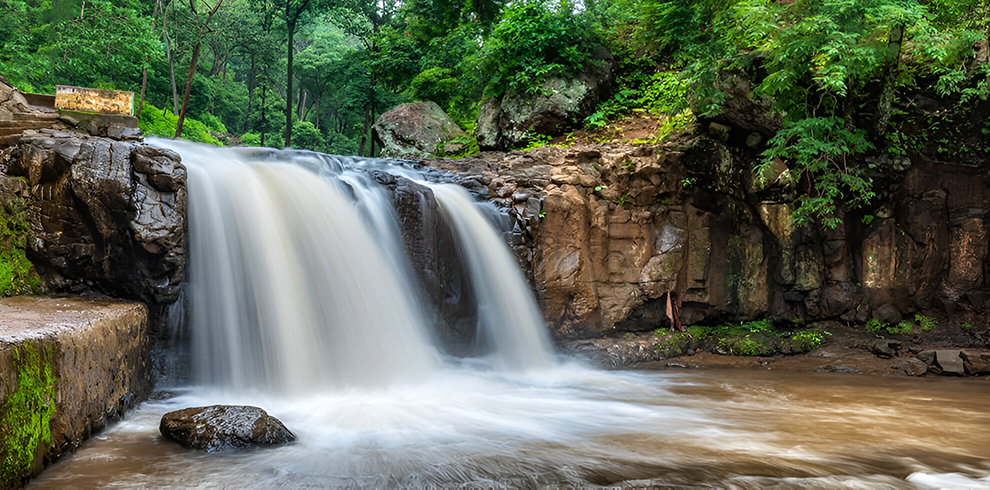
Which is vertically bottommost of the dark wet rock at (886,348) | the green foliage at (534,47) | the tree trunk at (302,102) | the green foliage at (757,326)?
the dark wet rock at (886,348)

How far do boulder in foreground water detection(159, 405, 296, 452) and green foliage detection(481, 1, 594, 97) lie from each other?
33.5ft

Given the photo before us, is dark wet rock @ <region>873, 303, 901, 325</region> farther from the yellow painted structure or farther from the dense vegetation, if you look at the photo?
the yellow painted structure

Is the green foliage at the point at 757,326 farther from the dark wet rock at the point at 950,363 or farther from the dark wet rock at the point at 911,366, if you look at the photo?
the dark wet rock at the point at 950,363

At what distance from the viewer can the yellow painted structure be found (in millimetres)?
7496

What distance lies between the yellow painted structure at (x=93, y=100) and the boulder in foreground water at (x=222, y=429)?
16.1 ft

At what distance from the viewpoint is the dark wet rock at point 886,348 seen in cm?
939

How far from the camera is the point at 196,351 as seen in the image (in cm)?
651

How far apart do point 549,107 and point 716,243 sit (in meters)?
4.95

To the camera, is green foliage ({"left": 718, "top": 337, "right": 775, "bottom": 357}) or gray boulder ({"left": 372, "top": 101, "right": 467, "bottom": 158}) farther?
gray boulder ({"left": 372, "top": 101, "right": 467, "bottom": 158})

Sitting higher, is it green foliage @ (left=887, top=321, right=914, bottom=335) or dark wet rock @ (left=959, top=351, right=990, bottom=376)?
green foliage @ (left=887, top=321, right=914, bottom=335)

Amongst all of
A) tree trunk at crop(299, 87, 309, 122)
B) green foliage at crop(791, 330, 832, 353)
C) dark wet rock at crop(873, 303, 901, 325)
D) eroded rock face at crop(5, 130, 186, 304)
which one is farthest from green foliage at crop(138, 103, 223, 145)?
dark wet rock at crop(873, 303, 901, 325)

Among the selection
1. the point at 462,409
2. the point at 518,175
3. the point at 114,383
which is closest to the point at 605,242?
the point at 518,175

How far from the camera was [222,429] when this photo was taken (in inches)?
179

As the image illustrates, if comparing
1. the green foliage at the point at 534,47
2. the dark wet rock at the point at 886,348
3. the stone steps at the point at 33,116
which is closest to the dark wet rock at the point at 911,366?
the dark wet rock at the point at 886,348
